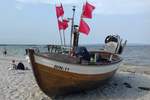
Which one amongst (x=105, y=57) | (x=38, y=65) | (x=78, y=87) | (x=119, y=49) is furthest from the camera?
(x=119, y=49)

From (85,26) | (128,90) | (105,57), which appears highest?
(85,26)

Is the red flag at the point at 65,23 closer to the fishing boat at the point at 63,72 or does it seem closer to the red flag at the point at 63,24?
the red flag at the point at 63,24

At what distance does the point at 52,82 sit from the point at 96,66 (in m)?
2.13

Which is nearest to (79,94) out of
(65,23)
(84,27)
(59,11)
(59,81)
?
(59,81)

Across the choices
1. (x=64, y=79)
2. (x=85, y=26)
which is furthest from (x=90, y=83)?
(x=85, y=26)

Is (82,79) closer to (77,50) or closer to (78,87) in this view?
(78,87)

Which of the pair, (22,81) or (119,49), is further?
(119,49)

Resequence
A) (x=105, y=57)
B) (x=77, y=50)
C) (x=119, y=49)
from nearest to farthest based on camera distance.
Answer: (x=77, y=50) < (x=105, y=57) < (x=119, y=49)

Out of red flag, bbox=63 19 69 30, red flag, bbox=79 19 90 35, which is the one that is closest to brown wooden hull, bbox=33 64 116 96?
red flag, bbox=79 19 90 35

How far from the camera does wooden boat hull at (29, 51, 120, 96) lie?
40.8ft

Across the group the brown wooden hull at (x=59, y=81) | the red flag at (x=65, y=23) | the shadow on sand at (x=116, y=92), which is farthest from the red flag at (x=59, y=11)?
the shadow on sand at (x=116, y=92)

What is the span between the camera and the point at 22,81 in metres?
16.5

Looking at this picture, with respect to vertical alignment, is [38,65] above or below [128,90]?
above

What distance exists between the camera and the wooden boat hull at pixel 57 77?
40.8 ft
